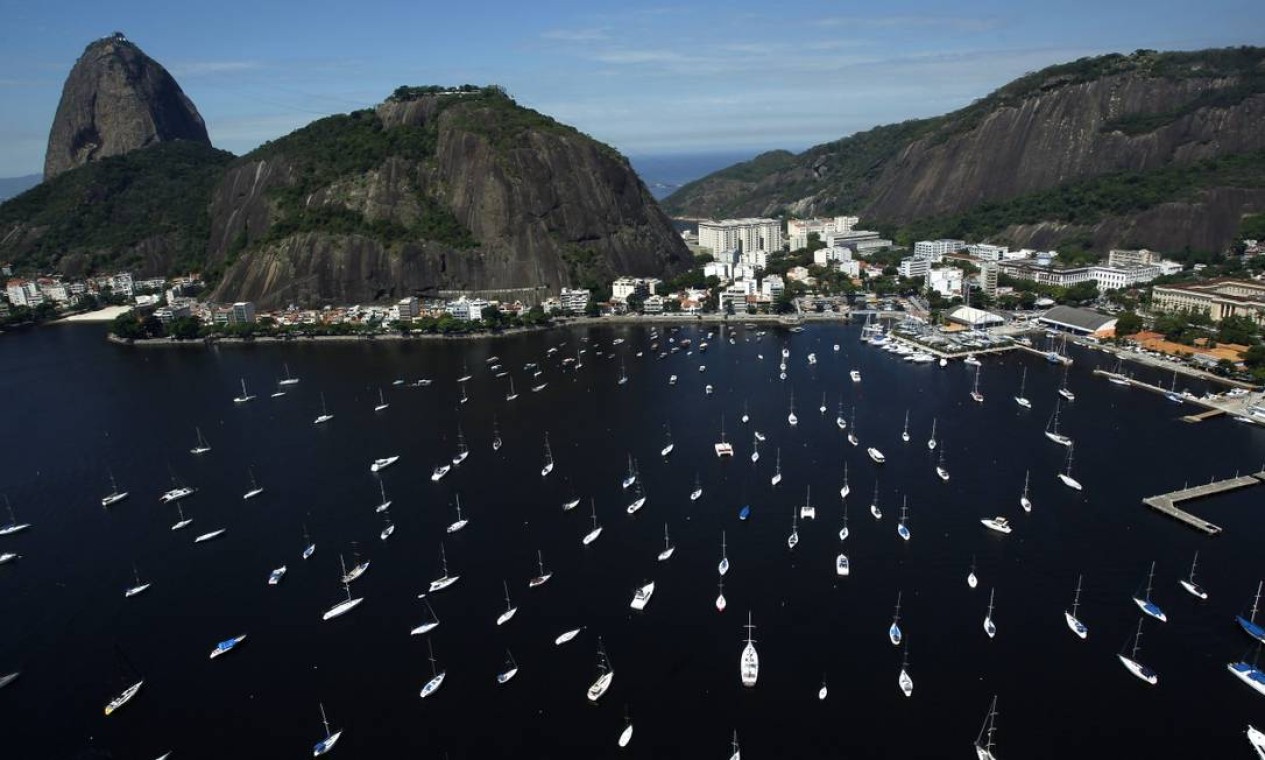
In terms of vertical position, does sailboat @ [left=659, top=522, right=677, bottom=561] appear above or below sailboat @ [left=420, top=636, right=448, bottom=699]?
below

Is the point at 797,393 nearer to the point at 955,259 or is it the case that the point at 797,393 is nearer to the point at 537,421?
the point at 537,421

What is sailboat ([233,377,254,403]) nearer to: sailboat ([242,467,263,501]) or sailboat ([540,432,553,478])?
sailboat ([242,467,263,501])

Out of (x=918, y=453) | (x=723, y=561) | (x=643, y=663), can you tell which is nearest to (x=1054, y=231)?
(x=918, y=453)

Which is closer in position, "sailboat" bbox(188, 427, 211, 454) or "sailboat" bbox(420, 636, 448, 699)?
"sailboat" bbox(420, 636, 448, 699)

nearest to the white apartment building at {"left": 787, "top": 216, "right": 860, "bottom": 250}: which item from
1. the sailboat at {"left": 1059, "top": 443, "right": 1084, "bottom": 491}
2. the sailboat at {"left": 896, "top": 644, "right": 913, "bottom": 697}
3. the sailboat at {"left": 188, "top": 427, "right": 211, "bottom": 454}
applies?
the sailboat at {"left": 1059, "top": 443, "right": 1084, "bottom": 491}

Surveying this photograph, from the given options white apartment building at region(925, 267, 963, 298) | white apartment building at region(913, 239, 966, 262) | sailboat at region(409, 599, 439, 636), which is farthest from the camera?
white apartment building at region(913, 239, 966, 262)

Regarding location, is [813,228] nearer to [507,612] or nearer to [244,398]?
[244,398]
